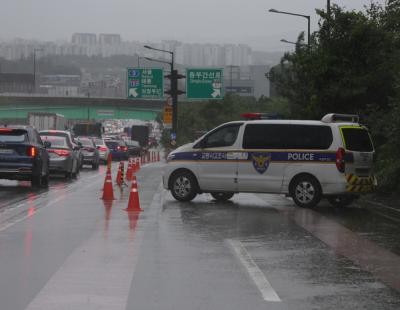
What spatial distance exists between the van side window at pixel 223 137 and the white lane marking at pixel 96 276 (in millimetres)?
6459

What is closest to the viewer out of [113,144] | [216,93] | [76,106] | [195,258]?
[195,258]

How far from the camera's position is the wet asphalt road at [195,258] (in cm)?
849

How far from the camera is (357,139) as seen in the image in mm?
19500

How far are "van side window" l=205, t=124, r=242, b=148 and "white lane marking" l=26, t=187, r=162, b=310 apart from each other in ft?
21.2

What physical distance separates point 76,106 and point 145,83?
5303 centimetres

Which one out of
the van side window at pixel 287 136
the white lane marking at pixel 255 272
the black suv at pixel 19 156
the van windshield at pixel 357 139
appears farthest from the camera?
the black suv at pixel 19 156

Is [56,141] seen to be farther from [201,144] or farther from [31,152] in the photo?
[201,144]

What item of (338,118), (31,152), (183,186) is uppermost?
(338,118)

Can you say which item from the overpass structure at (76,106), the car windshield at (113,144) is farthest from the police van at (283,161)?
→ the overpass structure at (76,106)

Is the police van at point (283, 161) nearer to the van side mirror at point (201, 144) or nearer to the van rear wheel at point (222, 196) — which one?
the van side mirror at point (201, 144)

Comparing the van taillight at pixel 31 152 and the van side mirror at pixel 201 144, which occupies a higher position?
the van side mirror at pixel 201 144

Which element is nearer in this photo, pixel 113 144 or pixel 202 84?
pixel 202 84

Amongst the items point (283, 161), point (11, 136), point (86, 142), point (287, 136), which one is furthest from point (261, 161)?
A: point (86, 142)

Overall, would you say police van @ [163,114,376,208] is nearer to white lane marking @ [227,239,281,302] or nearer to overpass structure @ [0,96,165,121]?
white lane marking @ [227,239,281,302]
